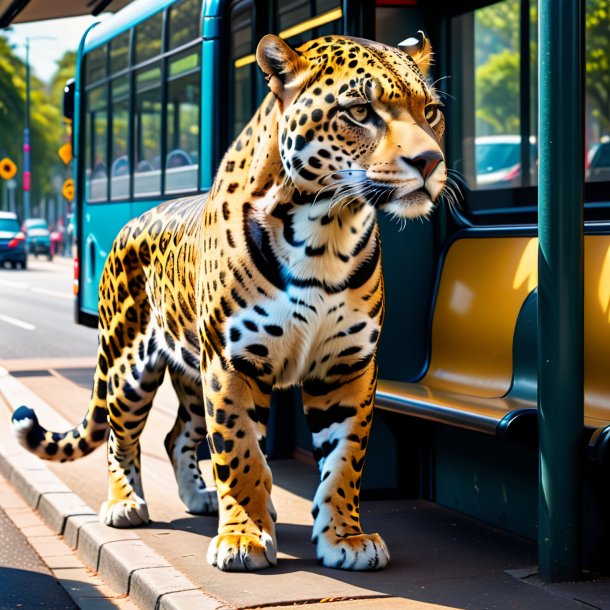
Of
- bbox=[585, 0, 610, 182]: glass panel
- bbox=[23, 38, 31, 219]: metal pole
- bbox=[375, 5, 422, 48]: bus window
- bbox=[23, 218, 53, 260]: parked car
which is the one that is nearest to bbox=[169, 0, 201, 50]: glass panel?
bbox=[375, 5, 422, 48]: bus window

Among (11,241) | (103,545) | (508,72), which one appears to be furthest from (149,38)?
(508,72)

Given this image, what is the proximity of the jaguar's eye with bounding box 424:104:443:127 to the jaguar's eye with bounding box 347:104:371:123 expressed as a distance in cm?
24

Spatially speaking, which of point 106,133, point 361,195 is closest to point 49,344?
point 106,133

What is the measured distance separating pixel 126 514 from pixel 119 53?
7341 millimetres

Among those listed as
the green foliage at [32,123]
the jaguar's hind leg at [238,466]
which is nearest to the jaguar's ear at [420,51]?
the jaguar's hind leg at [238,466]

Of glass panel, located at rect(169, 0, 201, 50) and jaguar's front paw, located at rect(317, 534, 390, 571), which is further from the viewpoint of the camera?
glass panel, located at rect(169, 0, 201, 50)

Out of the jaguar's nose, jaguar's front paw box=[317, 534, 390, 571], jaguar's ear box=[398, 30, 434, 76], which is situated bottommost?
jaguar's front paw box=[317, 534, 390, 571]

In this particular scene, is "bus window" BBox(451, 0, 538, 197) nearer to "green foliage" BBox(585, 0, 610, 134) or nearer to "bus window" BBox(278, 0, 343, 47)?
"bus window" BBox(278, 0, 343, 47)

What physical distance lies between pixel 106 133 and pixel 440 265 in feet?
23.6

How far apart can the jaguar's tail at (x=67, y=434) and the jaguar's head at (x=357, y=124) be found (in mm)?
1863

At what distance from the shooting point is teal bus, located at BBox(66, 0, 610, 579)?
483cm

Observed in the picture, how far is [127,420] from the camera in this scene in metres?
6.16

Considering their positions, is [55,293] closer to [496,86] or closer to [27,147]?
[496,86]

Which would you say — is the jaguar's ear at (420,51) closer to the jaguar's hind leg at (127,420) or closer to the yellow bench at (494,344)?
the yellow bench at (494,344)
